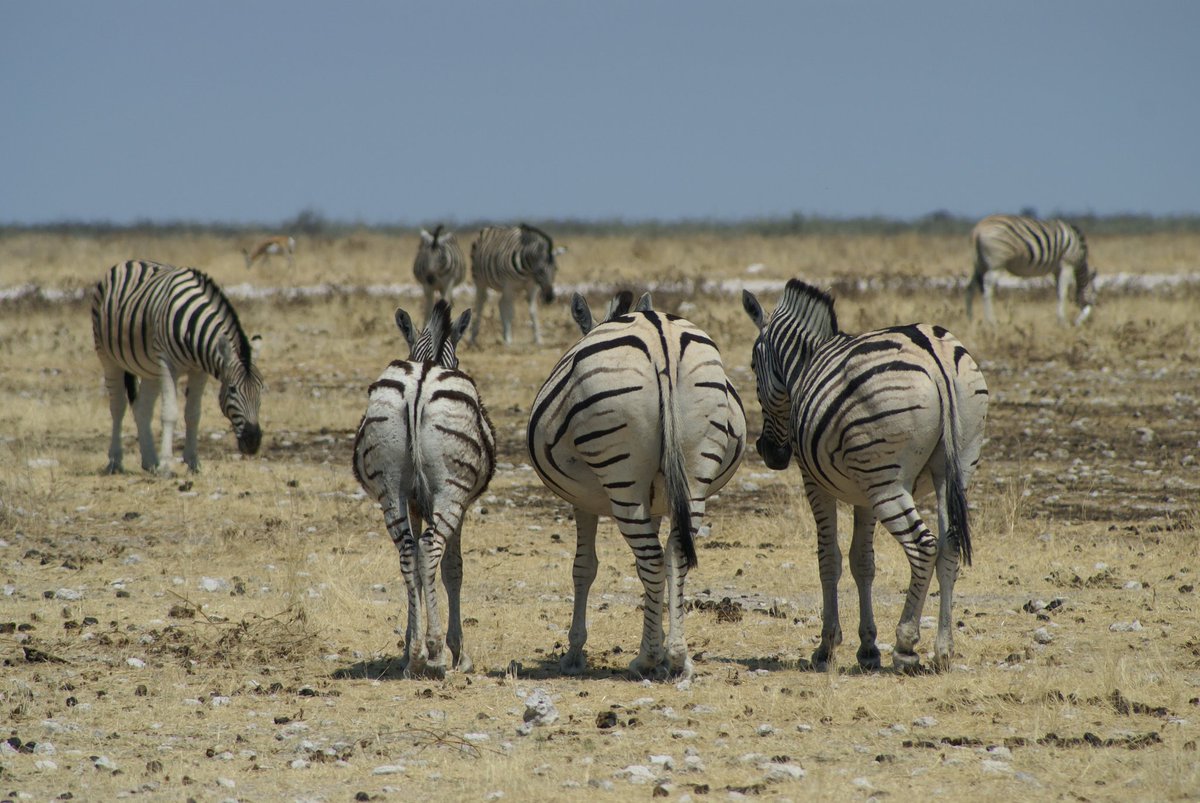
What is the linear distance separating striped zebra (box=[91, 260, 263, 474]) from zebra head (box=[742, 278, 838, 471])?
6.74m

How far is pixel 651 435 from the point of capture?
7.29 meters

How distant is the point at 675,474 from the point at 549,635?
2.10 m

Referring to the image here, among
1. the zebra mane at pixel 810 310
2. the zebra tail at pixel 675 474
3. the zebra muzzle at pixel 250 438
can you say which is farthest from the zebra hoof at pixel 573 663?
the zebra muzzle at pixel 250 438

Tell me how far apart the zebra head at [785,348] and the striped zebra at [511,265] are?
15.6 meters

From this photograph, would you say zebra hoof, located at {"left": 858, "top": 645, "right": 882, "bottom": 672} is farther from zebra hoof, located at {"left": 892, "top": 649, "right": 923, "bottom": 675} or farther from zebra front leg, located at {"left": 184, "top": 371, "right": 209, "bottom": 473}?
zebra front leg, located at {"left": 184, "top": 371, "right": 209, "bottom": 473}

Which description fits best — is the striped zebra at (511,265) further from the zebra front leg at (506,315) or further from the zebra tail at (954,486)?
the zebra tail at (954,486)

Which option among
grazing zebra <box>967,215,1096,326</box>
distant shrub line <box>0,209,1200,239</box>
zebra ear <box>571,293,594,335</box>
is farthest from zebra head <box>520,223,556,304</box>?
distant shrub line <box>0,209,1200,239</box>

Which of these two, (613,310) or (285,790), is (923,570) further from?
(285,790)

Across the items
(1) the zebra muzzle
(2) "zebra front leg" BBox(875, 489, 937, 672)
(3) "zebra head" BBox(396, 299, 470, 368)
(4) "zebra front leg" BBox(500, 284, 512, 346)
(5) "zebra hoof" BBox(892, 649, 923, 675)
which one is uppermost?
(3) "zebra head" BBox(396, 299, 470, 368)

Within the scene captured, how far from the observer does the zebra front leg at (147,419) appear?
14.4 m

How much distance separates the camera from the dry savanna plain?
5840 millimetres

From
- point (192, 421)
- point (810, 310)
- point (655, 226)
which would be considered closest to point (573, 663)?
point (810, 310)

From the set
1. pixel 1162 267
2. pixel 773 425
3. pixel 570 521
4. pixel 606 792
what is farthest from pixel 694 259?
pixel 606 792

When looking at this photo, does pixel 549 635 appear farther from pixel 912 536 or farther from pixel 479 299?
pixel 479 299
